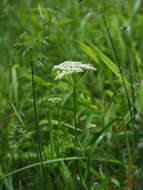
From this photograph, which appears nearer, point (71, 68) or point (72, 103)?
point (71, 68)

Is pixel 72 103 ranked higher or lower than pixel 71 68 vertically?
lower

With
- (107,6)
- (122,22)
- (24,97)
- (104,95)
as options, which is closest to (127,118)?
(104,95)

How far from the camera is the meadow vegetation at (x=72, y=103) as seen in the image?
5.72ft

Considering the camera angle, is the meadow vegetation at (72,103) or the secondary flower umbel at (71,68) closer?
the secondary flower umbel at (71,68)

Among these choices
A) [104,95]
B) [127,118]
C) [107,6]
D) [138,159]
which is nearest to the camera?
[127,118]

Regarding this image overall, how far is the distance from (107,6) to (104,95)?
2.02 m

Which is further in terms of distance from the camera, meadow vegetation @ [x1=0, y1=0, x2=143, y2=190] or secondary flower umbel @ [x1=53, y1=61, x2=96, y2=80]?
meadow vegetation @ [x1=0, y1=0, x2=143, y2=190]

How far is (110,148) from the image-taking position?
2.29 metres

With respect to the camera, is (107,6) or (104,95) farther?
(107,6)

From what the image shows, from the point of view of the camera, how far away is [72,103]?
2.87 metres

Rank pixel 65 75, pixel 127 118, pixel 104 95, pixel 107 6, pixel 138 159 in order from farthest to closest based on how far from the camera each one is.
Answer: pixel 107 6
pixel 104 95
pixel 138 159
pixel 127 118
pixel 65 75

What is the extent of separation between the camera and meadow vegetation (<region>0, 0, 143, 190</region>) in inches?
68.7

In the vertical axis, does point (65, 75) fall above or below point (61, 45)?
below

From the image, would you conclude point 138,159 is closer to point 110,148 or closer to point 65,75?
point 110,148
